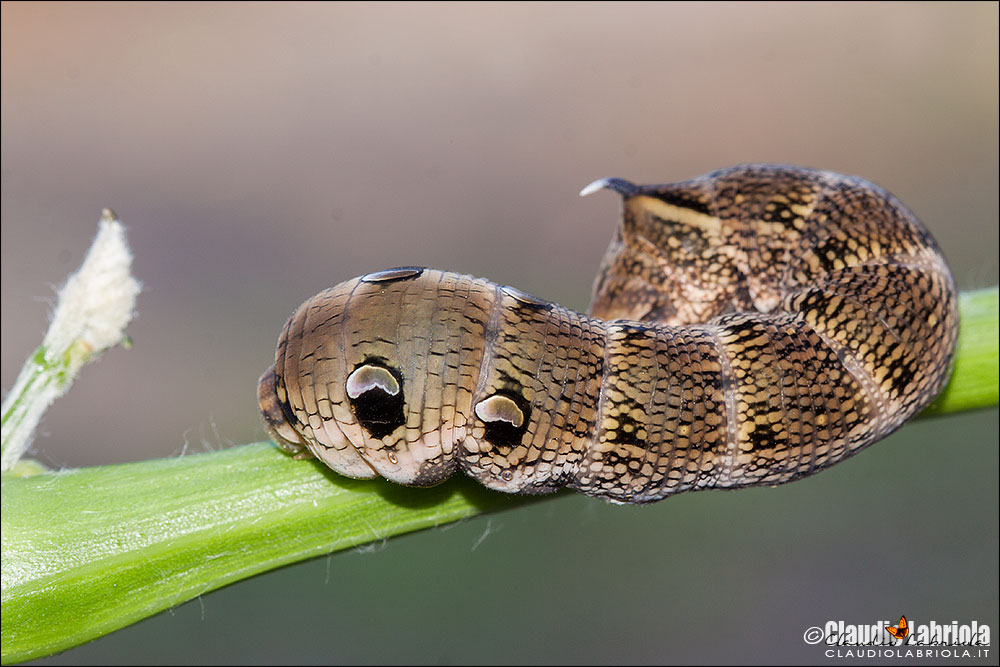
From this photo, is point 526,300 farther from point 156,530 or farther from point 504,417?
point 156,530

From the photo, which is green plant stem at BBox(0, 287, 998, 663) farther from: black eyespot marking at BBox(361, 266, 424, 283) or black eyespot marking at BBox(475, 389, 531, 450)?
black eyespot marking at BBox(361, 266, 424, 283)

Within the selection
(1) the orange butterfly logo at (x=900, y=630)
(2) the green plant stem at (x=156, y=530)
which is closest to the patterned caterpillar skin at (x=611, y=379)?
(2) the green plant stem at (x=156, y=530)

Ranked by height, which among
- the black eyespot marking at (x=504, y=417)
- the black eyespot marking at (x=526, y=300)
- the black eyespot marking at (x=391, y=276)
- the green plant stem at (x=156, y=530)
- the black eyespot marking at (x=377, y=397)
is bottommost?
the green plant stem at (x=156, y=530)

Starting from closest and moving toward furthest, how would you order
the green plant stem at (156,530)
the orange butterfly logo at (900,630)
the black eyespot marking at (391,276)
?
the green plant stem at (156,530), the black eyespot marking at (391,276), the orange butterfly logo at (900,630)

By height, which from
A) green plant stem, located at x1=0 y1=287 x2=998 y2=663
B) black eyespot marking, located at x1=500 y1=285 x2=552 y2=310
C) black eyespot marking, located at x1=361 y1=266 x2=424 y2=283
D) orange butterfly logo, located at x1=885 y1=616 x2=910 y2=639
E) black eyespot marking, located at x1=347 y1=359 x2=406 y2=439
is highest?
black eyespot marking, located at x1=361 y1=266 x2=424 y2=283

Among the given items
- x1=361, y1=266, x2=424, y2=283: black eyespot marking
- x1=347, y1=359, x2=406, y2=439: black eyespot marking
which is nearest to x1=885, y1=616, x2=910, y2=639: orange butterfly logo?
x1=347, y1=359, x2=406, y2=439: black eyespot marking

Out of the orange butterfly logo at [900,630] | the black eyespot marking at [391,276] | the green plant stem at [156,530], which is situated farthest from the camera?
the orange butterfly logo at [900,630]

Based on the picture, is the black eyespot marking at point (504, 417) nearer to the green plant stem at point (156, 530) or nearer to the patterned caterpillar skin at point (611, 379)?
the patterned caterpillar skin at point (611, 379)
